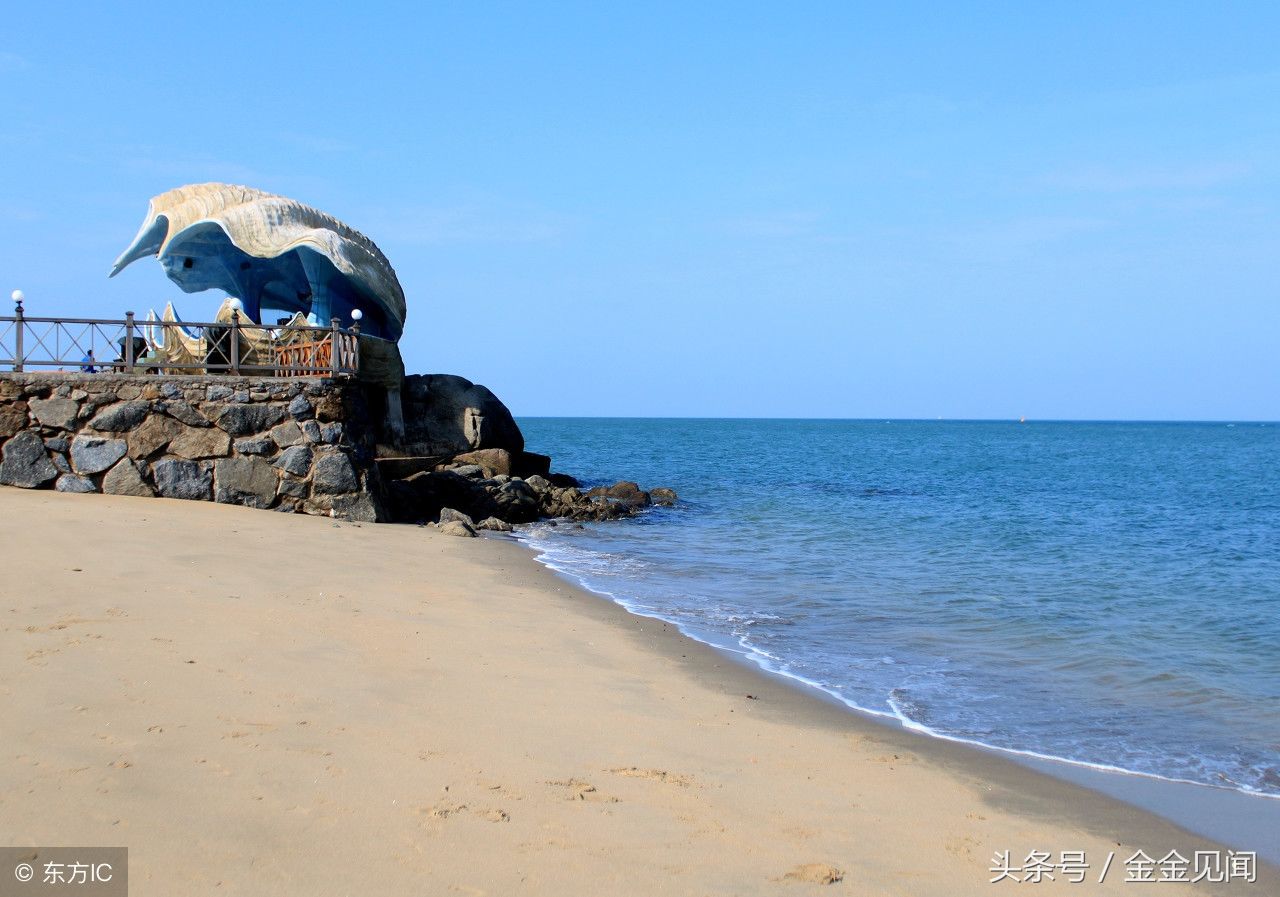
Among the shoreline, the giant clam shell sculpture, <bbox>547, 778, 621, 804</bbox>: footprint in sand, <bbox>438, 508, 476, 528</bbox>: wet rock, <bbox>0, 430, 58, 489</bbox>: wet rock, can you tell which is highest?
the giant clam shell sculpture

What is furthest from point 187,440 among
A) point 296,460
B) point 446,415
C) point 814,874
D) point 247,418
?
point 814,874

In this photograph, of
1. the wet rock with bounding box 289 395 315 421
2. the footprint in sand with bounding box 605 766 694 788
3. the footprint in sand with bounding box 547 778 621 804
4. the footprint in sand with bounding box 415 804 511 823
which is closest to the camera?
the footprint in sand with bounding box 415 804 511 823

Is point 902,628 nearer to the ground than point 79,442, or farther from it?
nearer to the ground

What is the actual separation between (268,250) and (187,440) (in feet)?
26.5

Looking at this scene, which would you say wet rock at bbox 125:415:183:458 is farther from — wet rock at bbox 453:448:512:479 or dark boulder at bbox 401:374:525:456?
wet rock at bbox 453:448:512:479

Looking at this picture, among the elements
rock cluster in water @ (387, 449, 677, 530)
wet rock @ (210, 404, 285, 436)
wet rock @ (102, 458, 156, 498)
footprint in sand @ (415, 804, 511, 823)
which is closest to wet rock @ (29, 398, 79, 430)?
wet rock @ (102, 458, 156, 498)

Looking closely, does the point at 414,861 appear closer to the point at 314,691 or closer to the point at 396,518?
the point at 314,691

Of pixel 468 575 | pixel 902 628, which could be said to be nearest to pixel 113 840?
pixel 468 575

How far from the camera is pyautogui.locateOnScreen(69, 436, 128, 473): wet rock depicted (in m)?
15.6

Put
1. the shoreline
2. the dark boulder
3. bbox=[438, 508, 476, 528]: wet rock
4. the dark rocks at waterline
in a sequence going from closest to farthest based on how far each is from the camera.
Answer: the shoreline → bbox=[438, 508, 476, 528]: wet rock → the dark rocks at waterline → the dark boulder

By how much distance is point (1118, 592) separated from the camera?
14977mm

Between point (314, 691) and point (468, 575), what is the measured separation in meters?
6.03

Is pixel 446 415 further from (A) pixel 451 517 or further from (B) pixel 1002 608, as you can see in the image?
(B) pixel 1002 608

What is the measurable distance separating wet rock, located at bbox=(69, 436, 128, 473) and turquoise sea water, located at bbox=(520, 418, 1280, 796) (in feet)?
22.8
